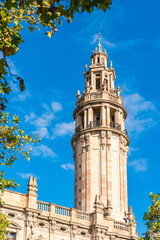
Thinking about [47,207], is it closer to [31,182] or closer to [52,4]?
[31,182]

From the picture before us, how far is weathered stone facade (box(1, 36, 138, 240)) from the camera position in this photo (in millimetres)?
47156

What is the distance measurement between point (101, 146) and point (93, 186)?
5.84 metres

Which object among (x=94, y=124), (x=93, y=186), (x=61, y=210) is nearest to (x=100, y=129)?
(x=94, y=124)

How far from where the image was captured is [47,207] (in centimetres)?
4925

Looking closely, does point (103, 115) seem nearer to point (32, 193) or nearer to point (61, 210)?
point (61, 210)

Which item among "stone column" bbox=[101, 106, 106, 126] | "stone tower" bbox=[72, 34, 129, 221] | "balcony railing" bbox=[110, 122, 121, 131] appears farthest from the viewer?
"balcony railing" bbox=[110, 122, 121, 131]

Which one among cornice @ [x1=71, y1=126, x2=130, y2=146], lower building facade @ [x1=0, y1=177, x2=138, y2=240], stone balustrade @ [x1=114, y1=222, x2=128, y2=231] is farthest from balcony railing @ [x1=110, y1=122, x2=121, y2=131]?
stone balustrade @ [x1=114, y1=222, x2=128, y2=231]

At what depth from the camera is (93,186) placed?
5941 centimetres

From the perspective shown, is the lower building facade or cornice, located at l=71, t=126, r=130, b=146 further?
cornice, located at l=71, t=126, r=130, b=146

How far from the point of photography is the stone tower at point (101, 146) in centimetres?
5912

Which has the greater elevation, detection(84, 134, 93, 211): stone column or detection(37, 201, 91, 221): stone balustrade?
detection(84, 134, 93, 211): stone column

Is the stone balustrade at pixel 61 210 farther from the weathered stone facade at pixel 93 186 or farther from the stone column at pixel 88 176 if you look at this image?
the stone column at pixel 88 176

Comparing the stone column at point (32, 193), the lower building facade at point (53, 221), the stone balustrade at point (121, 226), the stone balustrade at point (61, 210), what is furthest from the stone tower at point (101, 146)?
the stone column at point (32, 193)

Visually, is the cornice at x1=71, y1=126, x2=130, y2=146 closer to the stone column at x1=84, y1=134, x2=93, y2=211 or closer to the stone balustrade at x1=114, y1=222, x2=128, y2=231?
the stone column at x1=84, y1=134, x2=93, y2=211
